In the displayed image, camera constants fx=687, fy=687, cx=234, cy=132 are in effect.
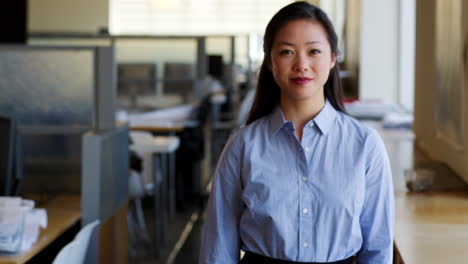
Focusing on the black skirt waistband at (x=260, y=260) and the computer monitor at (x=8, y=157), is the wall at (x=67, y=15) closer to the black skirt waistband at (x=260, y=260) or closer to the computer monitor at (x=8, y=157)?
the computer monitor at (x=8, y=157)

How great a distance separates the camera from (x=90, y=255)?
8.06ft

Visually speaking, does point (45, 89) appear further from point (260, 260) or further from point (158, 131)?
point (158, 131)

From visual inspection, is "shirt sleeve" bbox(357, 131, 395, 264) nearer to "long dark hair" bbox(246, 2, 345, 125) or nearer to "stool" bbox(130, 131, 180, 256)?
"long dark hair" bbox(246, 2, 345, 125)

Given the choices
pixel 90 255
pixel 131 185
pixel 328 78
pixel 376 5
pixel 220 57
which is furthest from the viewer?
pixel 220 57

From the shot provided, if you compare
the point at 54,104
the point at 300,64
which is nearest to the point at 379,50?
the point at 54,104

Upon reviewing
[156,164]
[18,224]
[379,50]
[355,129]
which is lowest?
[156,164]

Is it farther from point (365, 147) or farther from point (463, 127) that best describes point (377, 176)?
point (463, 127)

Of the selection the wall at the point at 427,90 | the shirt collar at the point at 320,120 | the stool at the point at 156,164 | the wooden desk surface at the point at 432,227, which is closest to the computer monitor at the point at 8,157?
the shirt collar at the point at 320,120

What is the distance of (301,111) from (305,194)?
194mm

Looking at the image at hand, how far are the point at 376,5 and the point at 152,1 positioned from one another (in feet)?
28.3

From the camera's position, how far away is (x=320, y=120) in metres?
1.53

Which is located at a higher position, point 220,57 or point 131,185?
point 220,57

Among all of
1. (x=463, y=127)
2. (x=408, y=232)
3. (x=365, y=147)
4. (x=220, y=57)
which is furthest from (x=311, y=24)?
(x=220, y=57)

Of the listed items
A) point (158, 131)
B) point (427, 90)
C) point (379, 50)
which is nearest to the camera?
point (427, 90)
